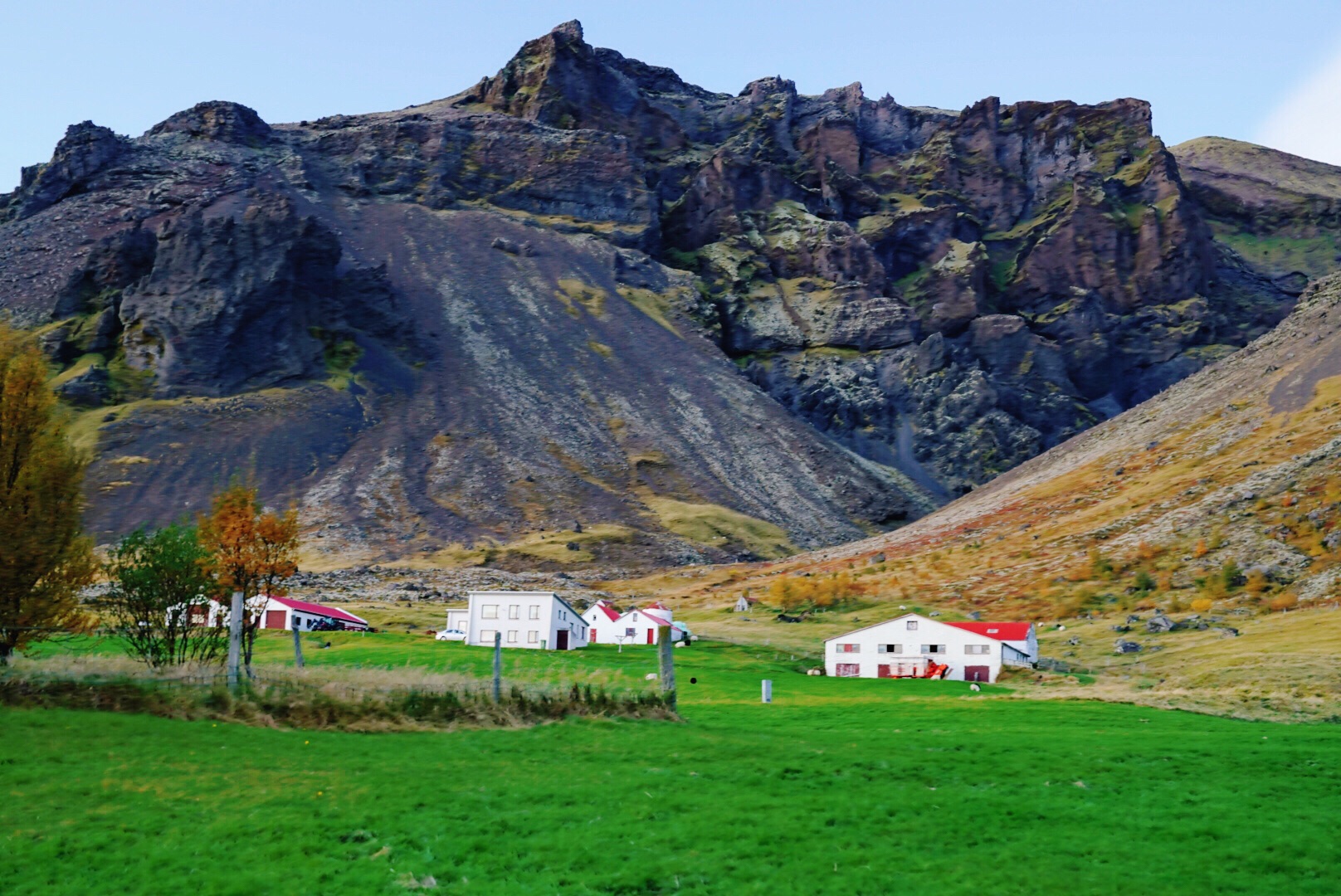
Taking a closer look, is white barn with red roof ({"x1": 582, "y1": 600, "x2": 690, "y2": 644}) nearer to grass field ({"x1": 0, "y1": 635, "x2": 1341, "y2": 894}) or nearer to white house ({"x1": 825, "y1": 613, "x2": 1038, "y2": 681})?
white house ({"x1": 825, "y1": 613, "x2": 1038, "y2": 681})

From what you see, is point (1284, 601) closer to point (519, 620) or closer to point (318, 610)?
point (519, 620)

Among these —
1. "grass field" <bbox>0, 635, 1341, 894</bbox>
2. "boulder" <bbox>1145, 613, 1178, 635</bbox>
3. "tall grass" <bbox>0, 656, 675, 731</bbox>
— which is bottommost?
"grass field" <bbox>0, 635, 1341, 894</bbox>

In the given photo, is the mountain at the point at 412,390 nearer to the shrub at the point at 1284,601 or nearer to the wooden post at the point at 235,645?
the shrub at the point at 1284,601

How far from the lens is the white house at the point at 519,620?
6875 cm

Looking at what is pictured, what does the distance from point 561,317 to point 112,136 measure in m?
80.8

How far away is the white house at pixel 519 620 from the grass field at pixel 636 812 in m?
41.0

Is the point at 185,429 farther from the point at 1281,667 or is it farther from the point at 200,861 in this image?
the point at 200,861

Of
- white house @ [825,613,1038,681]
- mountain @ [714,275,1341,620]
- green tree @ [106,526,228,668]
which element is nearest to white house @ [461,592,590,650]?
white house @ [825,613,1038,681]

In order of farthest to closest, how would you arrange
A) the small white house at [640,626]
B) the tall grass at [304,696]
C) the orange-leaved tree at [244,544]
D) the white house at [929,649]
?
the small white house at [640,626], the white house at [929,649], the orange-leaved tree at [244,544], the tall grass at [304,696]

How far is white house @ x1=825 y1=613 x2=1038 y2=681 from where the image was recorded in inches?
2452

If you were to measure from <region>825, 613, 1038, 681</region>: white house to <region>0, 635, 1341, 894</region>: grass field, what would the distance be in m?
34.5

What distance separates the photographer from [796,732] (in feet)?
101

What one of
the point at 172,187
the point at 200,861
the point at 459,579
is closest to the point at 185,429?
the point at 459,579

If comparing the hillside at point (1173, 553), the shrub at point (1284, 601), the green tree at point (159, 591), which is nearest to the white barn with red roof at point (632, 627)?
the hillside at point (1173, 553)
